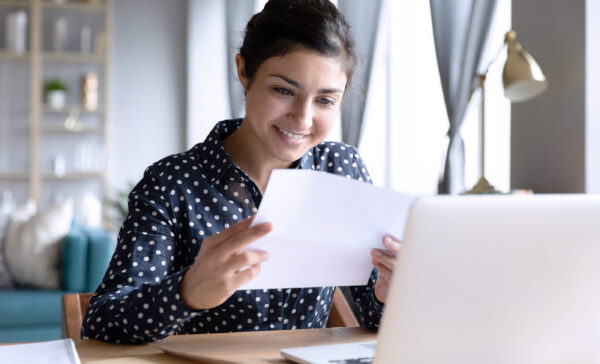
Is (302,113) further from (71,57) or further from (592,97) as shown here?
(71,57)

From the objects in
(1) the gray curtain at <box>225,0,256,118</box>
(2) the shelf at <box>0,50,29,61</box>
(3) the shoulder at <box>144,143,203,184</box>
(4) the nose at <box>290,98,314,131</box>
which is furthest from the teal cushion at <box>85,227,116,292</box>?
(2) the shelf at <box>0,50,29,61</box>

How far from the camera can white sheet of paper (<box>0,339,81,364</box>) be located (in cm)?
97

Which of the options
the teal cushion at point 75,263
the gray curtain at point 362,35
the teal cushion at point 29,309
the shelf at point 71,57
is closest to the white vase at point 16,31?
the shelf at point 71,57

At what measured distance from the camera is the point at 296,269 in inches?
40.4

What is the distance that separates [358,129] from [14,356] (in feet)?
7.92

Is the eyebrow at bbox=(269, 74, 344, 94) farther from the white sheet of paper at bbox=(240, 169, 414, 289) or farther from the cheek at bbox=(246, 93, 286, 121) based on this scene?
the white sheet of paper at bbox=(240, 169, 414, 289)

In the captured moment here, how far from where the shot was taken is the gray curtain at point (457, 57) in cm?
244

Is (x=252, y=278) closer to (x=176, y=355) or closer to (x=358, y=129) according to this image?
(x=176, y=355)

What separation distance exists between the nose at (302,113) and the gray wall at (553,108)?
0.88 m

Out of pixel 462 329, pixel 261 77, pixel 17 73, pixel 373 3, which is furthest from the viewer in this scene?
pixel 17 73

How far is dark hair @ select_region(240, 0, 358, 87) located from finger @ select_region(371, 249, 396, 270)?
1.45 feet

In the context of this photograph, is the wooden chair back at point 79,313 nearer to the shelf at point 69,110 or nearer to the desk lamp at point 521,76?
the desk lamp at point 521,76

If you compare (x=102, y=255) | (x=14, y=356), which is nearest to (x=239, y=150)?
(x=14, y=356)

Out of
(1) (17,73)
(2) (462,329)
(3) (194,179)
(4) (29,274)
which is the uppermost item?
(1) (17,73)
